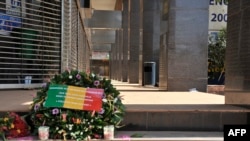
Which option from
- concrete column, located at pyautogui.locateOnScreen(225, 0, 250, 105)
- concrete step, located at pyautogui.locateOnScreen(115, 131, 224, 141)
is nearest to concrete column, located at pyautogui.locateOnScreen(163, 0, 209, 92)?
concrete column, located at pyautogui.locateOnScreen(225, 0, 250, 105)

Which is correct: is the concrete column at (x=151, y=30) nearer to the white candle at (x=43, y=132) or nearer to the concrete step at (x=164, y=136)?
the concrete step at (x=164, y=136)

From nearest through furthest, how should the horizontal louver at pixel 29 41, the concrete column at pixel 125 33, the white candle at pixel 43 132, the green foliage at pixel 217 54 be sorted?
1. the white candle at pixel 43 132
2. the horizontal louver at pixel 29 41
3. the green foliage at pixel 217 54
4. the concrete column at pixel 125 33

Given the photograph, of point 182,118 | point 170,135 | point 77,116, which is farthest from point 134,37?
point 77,116

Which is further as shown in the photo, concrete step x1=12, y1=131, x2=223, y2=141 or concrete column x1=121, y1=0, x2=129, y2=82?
concrete column x1=121, y1=0, x2=129, y2=82

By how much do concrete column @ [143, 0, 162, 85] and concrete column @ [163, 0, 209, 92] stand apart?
6.56 metres

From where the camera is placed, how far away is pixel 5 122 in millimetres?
5293

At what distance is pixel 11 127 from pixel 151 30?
15.2 meters

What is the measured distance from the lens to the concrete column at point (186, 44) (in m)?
13.2

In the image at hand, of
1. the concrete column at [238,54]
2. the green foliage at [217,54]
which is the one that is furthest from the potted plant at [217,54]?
the concrete column at [238,54]

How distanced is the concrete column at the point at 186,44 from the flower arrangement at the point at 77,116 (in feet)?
25.3

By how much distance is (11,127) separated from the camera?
208 inches

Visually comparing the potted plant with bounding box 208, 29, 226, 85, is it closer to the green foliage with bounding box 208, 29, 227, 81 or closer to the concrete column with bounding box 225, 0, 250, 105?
the green foliage with bounding box 208, 29, 227, 81

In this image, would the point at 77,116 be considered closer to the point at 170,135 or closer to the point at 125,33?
the point at 170,135

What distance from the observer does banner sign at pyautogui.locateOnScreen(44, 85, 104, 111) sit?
5402mm
